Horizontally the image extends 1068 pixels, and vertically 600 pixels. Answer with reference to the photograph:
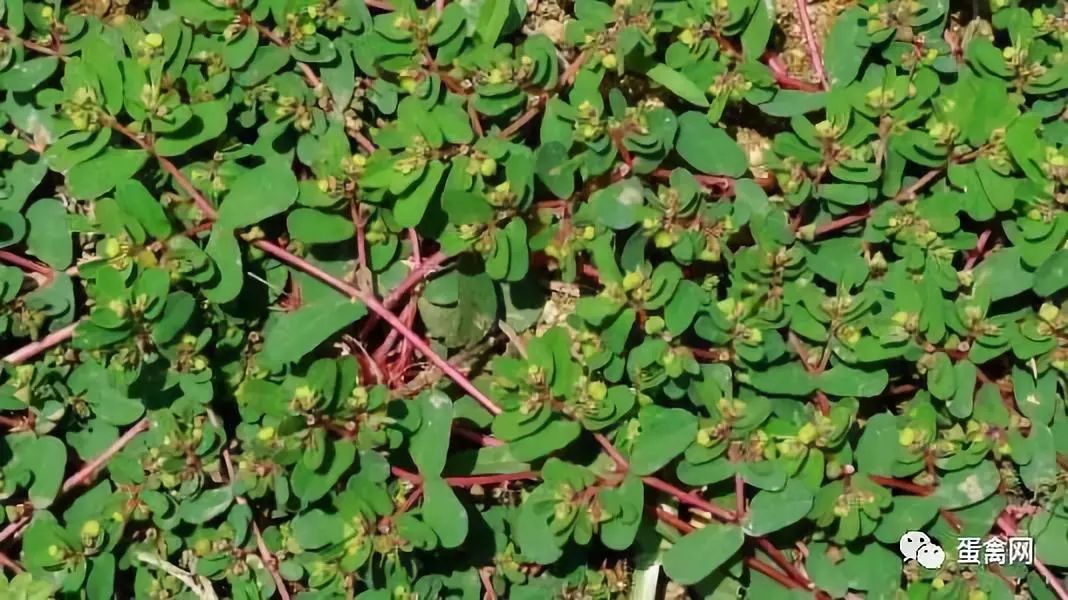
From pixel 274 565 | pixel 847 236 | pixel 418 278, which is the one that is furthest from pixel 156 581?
pixel 847 236

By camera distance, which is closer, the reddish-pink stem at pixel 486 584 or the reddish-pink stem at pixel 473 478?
the reddish-pink stem at pixel 473 478

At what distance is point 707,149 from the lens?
2.35 m

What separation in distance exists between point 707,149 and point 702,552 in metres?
0.86

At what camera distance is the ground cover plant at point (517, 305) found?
85.0 inches

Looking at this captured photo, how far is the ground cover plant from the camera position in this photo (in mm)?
2158

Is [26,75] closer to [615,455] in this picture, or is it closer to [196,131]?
[196,131]

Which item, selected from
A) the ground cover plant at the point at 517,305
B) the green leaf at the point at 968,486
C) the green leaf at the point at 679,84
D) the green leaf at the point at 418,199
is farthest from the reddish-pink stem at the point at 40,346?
the green leaf at the point at 968,486

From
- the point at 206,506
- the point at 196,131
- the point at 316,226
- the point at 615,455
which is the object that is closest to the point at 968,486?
the point at 615,455

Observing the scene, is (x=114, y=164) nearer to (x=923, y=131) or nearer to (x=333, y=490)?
(x=333, y=490)

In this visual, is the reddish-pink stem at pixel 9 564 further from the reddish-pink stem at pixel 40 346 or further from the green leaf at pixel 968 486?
the green leaf at pixel 968 486

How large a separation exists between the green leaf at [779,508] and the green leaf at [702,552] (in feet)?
0.14

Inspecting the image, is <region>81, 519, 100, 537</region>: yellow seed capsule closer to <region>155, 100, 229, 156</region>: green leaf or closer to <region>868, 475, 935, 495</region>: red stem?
<region>155, 100, 229, 156</region>: green leaf

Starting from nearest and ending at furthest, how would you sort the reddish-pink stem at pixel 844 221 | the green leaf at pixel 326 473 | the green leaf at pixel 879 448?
the green leaf at pixel 326 473
the green leaf at pixel 879 448
the reddish-pink stem at pixel 844 221

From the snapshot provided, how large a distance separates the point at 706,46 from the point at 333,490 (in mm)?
1230
